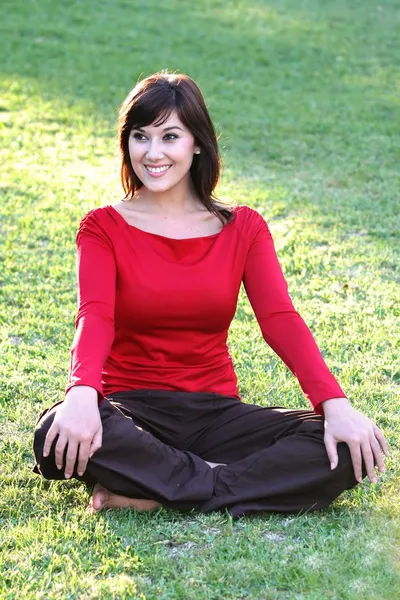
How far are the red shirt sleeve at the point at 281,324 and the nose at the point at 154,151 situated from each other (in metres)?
0.41

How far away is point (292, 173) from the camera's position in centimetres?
760

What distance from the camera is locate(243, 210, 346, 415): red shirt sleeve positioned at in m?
3.19

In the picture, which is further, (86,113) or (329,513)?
(86,113)

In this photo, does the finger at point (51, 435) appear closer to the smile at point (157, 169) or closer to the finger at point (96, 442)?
the finger at point (96, 442)

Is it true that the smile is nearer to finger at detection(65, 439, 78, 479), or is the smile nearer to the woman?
the woman

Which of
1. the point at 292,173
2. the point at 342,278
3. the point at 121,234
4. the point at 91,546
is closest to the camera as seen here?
the point at 91,546

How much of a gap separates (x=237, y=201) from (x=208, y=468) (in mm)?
3810

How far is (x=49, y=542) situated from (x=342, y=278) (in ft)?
9.58

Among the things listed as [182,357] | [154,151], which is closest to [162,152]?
[154,151]

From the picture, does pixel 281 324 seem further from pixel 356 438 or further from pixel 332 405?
pixel 356 438

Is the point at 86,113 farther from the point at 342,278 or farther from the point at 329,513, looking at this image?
the point at 329,513

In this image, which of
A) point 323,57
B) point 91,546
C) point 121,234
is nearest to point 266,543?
point 91,546

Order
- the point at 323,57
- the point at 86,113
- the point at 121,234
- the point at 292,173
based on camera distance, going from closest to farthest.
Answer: the point at 121,234
the point at 292,173
the point at 86,113
the point at 323,57

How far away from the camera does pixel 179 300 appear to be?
11.0 ft
